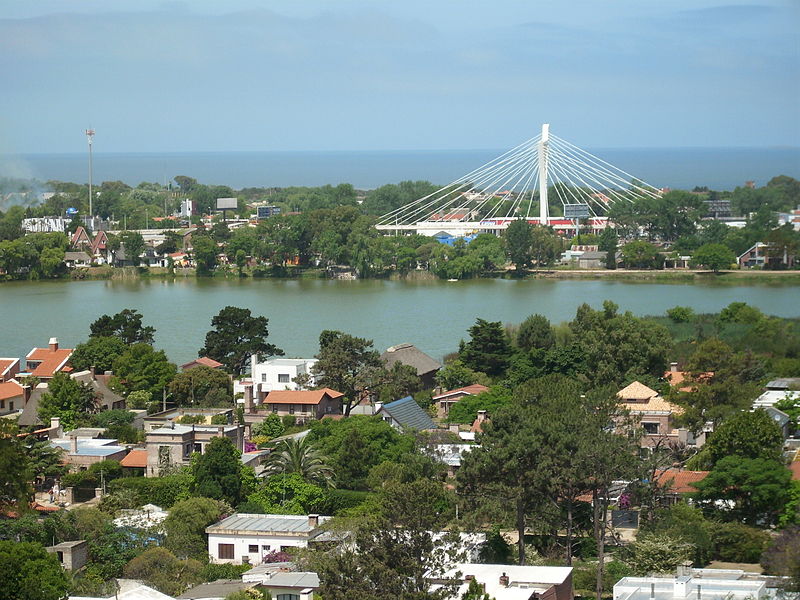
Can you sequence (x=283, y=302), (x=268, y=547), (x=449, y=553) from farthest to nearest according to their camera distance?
(x=283, y=302) → (x=268, y=547) → (x=449, y=553)

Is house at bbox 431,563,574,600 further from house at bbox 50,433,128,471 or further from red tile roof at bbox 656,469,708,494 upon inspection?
house at bbox 50,433,128,471

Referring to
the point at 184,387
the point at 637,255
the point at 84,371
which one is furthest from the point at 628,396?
the point at 637,255

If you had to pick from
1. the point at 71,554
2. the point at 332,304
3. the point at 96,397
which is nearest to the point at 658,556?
the point at 71,554

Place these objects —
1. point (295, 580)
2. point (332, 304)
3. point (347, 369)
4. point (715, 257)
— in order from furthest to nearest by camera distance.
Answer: point (715, 257), point (332, 304), point (347, 369), point (295, 580)

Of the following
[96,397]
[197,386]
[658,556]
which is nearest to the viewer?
[658,556]

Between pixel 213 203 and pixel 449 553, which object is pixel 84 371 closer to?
pixel 449 553

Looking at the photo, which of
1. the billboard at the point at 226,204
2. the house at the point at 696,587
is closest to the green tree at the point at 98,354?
the house at the point at 696,587

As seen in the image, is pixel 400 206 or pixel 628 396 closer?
pixel 628 396

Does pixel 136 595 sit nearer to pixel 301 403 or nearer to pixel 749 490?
pixel 749 490
